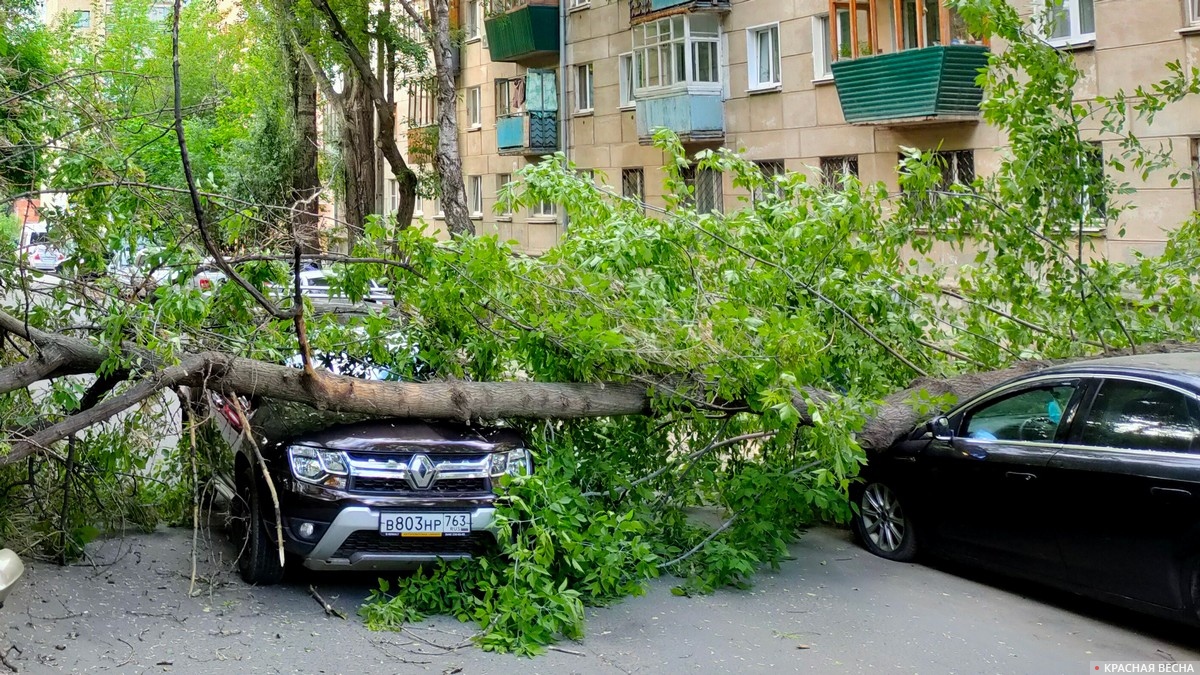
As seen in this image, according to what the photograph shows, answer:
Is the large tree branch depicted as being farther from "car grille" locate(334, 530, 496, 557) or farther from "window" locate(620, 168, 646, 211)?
"window" locate(620, 168, 646, 211)

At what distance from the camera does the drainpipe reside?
31.4 m

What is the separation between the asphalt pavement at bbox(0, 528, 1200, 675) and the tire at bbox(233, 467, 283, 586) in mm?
102

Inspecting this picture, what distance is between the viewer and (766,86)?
24656mm

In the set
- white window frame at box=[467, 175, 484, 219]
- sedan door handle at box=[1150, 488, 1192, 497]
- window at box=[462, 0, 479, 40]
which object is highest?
window at box=[462, 0, 479, 40]

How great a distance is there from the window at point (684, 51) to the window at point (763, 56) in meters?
0.94

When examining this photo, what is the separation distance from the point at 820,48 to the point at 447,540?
744 inches

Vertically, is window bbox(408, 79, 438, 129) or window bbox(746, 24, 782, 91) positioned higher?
window bbox(408, 79, 438, 129)

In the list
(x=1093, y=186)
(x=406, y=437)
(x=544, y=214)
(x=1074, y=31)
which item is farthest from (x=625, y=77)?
(x=406, y=437)

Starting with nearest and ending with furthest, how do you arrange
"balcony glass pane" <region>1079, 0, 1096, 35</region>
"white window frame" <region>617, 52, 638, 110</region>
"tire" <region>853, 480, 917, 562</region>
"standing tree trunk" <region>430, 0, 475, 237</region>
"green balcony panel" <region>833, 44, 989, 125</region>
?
"tire" <region>853, 480, 917, 562</region>, "balcony glass pane" <region>1079, 0, 1096, 35</region>, "green balcony panel" <region>833, 44, 989, 125</region>, "standing tree trunk" <region>430, 0, 475, 237</region>, "white window frame" <region>617, 52, 638, 110</region>

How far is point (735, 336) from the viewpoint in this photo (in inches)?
277

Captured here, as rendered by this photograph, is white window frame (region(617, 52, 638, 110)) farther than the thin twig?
Yes

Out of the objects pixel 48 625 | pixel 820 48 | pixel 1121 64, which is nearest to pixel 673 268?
pixel 48 625

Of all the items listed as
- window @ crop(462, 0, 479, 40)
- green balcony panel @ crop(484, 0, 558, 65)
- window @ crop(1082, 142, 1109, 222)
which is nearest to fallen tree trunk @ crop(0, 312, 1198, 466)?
window @ crop(1082, 142, 1109, 222)

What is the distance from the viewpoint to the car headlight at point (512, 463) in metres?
6.79
